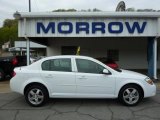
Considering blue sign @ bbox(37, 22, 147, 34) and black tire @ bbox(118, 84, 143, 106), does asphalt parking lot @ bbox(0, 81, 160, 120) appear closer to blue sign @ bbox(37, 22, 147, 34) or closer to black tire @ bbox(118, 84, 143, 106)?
black tire @ bbox(118, 84, 143, 106)

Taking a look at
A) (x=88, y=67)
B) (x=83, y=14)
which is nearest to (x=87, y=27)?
(x=83, y=14)

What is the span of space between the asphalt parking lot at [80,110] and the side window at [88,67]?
110cm

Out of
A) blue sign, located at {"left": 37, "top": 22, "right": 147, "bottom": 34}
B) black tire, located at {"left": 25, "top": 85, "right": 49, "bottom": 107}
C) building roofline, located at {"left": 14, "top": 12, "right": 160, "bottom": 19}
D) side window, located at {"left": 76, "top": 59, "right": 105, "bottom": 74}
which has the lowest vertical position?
black tire, located at {"left": 25, "top": 85, "right": 49, "bottom": 107}

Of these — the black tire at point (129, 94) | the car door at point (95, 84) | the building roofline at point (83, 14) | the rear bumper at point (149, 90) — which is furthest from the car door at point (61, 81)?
the building roofline at point (83, 14)

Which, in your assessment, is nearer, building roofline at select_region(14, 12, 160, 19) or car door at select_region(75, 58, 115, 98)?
car door at select_region(75, 58, 115, 98)

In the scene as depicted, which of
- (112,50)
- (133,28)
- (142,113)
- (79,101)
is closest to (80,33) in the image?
(133,28)

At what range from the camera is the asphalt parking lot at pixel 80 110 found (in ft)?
22.9

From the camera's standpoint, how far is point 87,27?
12.8 metres

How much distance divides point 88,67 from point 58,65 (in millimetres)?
951

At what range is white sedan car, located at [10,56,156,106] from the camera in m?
8.04

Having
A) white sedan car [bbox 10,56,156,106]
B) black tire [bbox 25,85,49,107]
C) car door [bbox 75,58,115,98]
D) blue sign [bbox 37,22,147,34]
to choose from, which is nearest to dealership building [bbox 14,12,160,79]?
blue sign [bbox 37,22,147,34]

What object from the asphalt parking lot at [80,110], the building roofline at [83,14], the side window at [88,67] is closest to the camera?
the asphalt parking lot at [80,110]

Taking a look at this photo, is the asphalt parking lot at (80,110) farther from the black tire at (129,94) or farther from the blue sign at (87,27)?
the blue sign at (87,27)

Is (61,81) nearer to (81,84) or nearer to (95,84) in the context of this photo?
(81,84)
